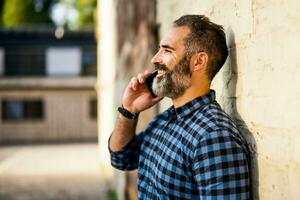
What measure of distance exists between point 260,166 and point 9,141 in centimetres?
2192

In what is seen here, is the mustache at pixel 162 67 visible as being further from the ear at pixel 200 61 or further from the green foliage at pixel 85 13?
the green foliage at pixel 85 13

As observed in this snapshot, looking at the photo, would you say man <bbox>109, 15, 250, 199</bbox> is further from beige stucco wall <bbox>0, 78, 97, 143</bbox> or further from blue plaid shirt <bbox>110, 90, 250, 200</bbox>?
beige stucco wall <bbox>0, 78, 97, 143</bbox>

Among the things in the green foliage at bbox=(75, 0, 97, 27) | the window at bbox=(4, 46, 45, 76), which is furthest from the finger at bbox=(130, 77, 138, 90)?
the green foliage at bbox=(75, 0, 97, 27)

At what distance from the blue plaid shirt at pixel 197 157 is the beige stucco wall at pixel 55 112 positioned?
20.8m

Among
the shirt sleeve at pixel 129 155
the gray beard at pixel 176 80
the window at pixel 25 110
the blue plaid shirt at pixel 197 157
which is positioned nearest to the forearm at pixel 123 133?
the shirt sleeve at pixel 129 155

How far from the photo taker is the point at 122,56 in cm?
838

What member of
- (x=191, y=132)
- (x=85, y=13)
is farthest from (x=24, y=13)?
(x=191, y=132)

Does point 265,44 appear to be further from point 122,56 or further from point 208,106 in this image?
point 122,56

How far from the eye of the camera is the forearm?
278cm

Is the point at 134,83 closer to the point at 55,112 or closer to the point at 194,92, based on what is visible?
the point at 194,92

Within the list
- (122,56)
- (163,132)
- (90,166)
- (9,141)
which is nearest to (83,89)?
(9,141)

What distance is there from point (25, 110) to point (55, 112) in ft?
4.88

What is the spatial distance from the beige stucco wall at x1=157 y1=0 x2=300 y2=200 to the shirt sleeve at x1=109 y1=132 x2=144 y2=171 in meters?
0.55

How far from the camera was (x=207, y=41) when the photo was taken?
2.22 metres
